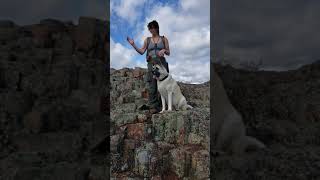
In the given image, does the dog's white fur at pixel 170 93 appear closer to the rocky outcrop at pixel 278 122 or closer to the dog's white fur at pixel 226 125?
the dog's white fur at pixel 226 125

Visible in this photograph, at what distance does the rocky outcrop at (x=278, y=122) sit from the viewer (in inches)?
89.2

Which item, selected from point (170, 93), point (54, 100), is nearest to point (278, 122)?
point (170, 93)

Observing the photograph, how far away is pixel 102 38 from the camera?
2.49 m

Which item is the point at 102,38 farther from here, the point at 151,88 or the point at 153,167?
the point at 153,167

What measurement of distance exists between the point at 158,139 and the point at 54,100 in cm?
96

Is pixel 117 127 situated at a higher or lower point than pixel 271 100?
lower

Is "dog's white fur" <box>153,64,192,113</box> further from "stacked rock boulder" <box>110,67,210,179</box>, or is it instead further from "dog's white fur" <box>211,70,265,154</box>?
"dog's white fur" <box>211,70,265,154</box>

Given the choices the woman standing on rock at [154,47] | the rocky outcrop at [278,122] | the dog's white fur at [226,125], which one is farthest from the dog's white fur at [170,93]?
the rocky outcrop at [278,122]

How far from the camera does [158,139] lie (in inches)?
111

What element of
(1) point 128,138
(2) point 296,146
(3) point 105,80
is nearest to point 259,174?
(2) point 296,146

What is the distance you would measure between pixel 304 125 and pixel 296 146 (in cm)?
16

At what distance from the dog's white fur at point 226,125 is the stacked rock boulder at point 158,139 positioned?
4.1 inches

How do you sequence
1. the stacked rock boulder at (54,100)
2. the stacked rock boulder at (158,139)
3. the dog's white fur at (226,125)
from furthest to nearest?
the stacked rock boulder at (158,139) < the dog's white fur at (226,125) < the stacked rock boulder at (54,100)

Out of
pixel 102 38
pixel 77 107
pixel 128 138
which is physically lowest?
pixel 128 138
